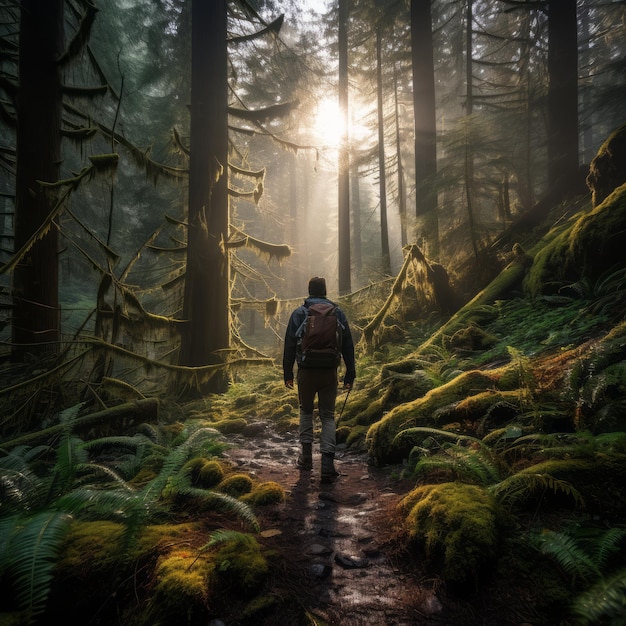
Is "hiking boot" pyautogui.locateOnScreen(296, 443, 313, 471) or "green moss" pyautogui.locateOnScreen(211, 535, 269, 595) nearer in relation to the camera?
"green moss" pyautogui.locateOnScreen(211, 535, 269, 595)

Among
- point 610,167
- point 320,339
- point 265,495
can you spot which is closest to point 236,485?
point 265,495

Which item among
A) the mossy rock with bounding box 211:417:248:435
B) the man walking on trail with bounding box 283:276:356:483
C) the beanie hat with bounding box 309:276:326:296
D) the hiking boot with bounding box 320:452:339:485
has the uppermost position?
the beanie hat with bounding box 309:276:326:296

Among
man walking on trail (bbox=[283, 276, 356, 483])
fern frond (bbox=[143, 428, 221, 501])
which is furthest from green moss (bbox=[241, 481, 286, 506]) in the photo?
man walking on trail (bbox=[283, 276, 356, 483])

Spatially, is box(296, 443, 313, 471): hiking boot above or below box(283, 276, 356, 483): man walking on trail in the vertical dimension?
below

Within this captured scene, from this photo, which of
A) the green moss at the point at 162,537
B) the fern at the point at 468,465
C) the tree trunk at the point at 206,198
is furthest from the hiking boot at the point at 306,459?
the tree trunk at the point at 206,198

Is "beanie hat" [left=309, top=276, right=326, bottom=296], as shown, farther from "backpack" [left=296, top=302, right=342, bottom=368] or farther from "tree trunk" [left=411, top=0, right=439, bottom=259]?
"tree trunk" [left=411, top=0, right=439, bottom=259]

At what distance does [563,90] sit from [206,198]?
38.8 ft

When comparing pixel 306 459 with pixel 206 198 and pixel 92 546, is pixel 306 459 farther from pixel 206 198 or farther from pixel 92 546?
pixel 206 198

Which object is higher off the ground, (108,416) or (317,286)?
(317,286)

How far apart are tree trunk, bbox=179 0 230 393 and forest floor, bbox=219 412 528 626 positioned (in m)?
5.00

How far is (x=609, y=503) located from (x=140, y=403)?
611 cm

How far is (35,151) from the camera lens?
248 inches

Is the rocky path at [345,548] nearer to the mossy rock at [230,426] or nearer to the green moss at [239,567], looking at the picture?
the green moss at [239,567]

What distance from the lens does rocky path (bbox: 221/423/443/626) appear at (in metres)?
1.90
